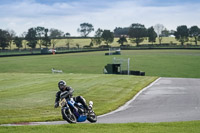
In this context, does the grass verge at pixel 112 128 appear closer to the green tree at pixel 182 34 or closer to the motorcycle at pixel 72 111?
the motorcycle at pixel 72 111

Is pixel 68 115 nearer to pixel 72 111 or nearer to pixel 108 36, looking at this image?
pixel 72 111

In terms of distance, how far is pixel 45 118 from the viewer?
16281mm

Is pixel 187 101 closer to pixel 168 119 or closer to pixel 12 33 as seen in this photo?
pixel 168 119

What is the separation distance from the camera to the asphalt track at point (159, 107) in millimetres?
16062

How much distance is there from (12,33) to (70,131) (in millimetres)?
151488

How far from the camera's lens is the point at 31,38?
5906 inches

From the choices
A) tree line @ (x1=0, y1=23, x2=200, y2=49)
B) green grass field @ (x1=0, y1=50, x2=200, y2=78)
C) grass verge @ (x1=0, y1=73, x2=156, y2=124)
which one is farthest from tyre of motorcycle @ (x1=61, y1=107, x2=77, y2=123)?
tree line @ (x1=0, y1=23, x2=200, y2=49)

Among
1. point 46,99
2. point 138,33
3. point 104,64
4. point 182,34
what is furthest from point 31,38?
point 46,99

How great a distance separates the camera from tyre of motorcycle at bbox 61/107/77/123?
12.5 metres

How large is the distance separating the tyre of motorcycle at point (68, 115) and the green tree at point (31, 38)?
13516cm

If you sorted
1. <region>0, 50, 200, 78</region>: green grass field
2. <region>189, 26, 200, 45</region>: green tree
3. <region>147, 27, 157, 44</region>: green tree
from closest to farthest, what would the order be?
<region>0, 50, 200, 78</region>: green grass field, <region>147, 27, 157, 44</region>: green tree, <region>189, 26, 200, 45</region>: green tree

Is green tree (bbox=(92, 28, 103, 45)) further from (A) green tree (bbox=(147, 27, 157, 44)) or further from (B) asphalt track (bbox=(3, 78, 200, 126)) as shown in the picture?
(B) asphalt track (bbox=(3, 78, 200, 126))

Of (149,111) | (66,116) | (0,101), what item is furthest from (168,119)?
(0,101)

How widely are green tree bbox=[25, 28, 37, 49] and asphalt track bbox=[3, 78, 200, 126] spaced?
122 m
